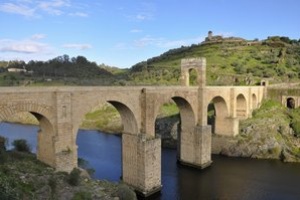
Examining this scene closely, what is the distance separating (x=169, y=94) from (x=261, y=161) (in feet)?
48.2

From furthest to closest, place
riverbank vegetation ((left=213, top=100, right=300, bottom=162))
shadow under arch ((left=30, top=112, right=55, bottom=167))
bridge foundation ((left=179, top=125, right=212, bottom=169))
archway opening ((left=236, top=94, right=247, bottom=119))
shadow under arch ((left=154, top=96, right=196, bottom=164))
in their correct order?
archway opening ((left=236, top=94, right=247, bottom=119)), riverbank vegetation ((left=213, top=100, right=300, bottom=162)), shadow under arch ((left=154, top=96, right=196, bottom=164)), bridge foundation ((left=179, top=125, right=212, bottom=169)), shadow under arch ((left=30, top=112, right=55, bottom=167))

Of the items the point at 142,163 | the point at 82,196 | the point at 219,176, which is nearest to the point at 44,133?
the point at 82,196

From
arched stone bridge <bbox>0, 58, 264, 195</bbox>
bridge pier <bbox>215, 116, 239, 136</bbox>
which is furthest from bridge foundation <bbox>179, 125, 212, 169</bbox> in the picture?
bridge pier <bbox>215, 116, 239, 136</bbox>

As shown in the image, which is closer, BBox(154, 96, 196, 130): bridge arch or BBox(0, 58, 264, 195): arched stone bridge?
BBox(0, 58, 264, 195): arched stone bridge

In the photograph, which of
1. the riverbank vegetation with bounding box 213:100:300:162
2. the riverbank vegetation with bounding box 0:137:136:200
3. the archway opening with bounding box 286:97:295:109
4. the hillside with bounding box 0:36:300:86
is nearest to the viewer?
the riverbank vegetation with bounding box 0:137:136:200

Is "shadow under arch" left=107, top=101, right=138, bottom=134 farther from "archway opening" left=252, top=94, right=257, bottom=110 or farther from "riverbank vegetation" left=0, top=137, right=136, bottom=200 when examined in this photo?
"archway opening" left=252, top=94, right=257, bottom=110

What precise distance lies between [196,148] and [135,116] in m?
10.2

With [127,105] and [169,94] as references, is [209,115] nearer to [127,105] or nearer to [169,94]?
[169,94]

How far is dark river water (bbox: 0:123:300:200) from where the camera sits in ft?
83.4

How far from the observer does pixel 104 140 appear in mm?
43406

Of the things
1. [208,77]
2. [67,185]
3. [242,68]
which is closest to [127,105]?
[67,185]

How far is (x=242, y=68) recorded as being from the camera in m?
67.7

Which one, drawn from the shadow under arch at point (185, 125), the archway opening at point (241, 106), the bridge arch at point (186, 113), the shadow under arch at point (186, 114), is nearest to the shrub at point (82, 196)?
the bridge arch at point (186, 113)

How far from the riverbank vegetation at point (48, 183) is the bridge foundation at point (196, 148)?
1421 centimetres
